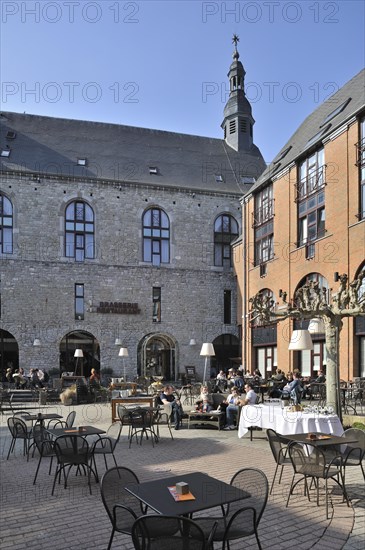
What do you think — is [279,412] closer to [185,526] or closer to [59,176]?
[185,526]

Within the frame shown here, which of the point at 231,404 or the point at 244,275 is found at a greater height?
the point at 244,275

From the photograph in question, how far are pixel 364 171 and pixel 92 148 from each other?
62.6 feet

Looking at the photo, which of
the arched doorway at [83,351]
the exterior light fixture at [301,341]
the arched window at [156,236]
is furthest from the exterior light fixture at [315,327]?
the arched doorway at [83,351]

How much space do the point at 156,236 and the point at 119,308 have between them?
16.6 ft

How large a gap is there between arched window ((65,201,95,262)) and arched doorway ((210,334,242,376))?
9568mm

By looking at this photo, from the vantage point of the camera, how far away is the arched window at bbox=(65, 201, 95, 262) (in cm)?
2884

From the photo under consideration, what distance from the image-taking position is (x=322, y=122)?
2288 centimetres

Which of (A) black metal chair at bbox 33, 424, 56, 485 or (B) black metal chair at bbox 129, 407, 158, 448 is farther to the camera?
(B) black metal chair at bbox 129, 407, 158, 448

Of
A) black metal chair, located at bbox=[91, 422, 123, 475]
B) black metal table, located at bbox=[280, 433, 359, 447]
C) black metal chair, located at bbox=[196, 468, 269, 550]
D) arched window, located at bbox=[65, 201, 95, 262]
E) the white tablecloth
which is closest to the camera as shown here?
black metal chair, located at bbox=[196, 468, 269, 550]

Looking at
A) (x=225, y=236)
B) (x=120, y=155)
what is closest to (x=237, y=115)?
(x=120, y=155)

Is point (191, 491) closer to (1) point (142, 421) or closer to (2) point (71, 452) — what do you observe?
(2) point (71, 452)

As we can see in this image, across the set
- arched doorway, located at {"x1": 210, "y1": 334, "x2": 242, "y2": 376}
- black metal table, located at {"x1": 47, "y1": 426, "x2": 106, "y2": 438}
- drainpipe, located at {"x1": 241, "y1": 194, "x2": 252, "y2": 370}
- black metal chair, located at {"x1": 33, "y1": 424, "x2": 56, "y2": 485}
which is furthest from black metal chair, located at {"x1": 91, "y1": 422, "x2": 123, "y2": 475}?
arched doorway, located at {"x1": 210, "y1": 334, "x2": 242, "y2": 376}

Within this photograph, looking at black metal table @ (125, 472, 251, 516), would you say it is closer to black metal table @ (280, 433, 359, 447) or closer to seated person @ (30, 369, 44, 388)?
black metal table @ (280, 433, 359, 447)

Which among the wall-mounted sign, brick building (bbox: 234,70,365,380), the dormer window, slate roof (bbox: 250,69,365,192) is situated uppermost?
the dormer window
